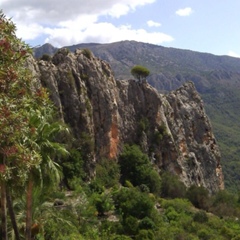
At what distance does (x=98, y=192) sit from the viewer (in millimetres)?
49375

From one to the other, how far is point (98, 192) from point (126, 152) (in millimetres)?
15574

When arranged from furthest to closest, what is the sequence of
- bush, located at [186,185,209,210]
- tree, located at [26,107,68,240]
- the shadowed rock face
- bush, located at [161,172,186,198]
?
bush, located at [161,172,186,198] < bush, located at [186,185,209,210] < the shadowed rock face < tree, located at [26,107,68,240]

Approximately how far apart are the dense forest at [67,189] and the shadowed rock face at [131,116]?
3417 mm

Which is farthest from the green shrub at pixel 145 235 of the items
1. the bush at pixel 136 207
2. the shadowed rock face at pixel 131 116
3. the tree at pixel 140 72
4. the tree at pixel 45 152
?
the tree at pixel 140 72

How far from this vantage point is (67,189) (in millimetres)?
49656

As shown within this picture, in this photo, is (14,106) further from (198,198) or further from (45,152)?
(198,198)

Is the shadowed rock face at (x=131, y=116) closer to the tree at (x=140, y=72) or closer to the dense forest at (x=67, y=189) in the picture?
the tree at (x=140, y=72)

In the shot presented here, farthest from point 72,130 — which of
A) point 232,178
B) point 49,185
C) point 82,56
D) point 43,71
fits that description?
point 232,178

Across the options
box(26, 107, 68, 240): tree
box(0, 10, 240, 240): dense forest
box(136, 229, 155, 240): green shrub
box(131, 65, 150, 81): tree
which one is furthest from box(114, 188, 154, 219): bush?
box(131, 65, 150, 81): tree

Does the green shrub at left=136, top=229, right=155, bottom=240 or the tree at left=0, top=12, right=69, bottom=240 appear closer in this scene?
the tree at left=0, top=12, right=69, bottom=240

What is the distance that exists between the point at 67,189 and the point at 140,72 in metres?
32.0

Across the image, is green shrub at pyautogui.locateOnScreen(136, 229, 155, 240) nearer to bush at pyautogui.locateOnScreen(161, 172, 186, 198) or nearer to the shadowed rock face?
the shadowed rock face

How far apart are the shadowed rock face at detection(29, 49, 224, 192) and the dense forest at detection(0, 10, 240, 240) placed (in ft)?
11.2

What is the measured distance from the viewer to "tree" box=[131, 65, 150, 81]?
240 feet
